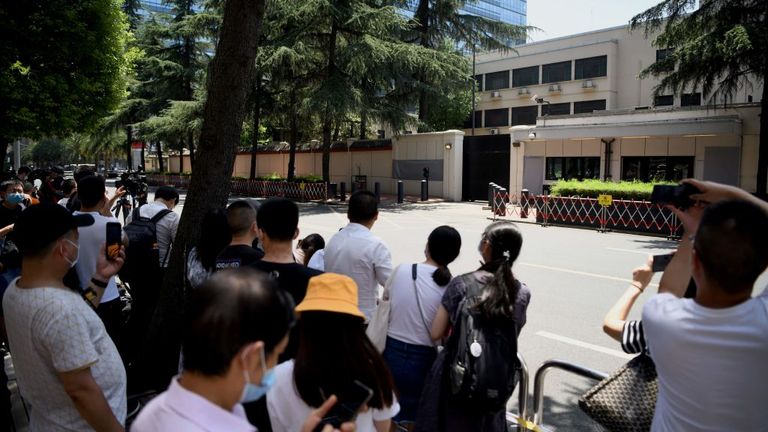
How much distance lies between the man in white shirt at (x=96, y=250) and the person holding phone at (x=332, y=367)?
262 centimetres

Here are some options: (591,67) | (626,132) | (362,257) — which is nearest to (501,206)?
(626,132)

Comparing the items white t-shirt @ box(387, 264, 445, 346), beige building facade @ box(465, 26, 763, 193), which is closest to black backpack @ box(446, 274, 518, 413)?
white t-shirt @ box(387, 264, 445, 346)

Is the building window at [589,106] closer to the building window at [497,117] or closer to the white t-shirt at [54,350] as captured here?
the building window at [497,117]

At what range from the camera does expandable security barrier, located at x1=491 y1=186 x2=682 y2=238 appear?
54.3ft

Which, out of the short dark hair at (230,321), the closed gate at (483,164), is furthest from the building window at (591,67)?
the short dark hair at (230,321)

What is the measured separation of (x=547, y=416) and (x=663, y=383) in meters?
2.82

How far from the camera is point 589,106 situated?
43000mm

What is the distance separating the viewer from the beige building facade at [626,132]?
887 inches

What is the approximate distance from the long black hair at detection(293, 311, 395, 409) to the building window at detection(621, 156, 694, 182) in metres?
24.8

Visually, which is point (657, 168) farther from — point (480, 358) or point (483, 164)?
point (480, 358)

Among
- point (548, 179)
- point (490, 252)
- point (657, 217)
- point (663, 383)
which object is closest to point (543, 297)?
point (490, 252)

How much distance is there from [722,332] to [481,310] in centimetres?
122

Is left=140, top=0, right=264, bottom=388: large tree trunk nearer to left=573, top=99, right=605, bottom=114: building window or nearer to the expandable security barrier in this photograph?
the expandable security barrier

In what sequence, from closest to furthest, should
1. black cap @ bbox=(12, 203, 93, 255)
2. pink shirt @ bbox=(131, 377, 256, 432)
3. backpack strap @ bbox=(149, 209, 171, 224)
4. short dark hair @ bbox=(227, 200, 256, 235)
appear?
pink shirt @ bbox=(131, 377, 256, 432) < black cap @ bbox=(12, 203, 93, 255) < short dark hair @ bbox=(227, 200, 256, 235) < backpack strap @ bbox=(149, 209, 171, 224)
